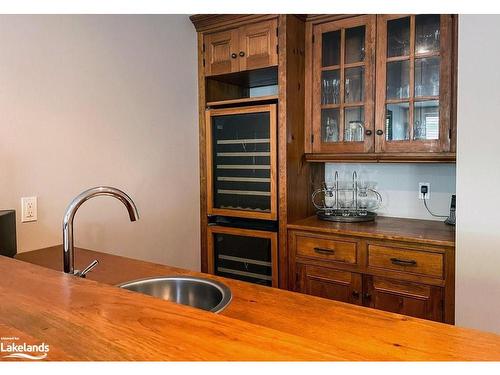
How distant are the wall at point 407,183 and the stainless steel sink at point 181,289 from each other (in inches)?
72.0

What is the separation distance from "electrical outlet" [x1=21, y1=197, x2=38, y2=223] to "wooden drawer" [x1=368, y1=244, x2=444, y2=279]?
1.76m

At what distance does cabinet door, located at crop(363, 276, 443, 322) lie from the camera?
2.17 meters

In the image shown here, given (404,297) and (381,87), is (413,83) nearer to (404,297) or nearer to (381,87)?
(381,87)

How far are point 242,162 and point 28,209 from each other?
4.41 feet

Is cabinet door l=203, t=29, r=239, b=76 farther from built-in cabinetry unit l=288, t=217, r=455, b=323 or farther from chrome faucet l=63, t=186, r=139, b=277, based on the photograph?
chrome faucet l=63, t=186, r=139, b=277

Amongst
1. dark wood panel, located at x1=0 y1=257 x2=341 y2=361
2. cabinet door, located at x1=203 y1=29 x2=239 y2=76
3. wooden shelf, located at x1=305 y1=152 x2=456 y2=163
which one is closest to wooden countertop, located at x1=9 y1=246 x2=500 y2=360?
dark wood panel, located at x1=0 y1=257 x2=341 y2=361

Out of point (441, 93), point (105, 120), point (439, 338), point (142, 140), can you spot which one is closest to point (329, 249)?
point (441, 93)

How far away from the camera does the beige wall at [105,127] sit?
1958 mm

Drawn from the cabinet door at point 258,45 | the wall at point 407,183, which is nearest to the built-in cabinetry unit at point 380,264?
the wall at point 407,183

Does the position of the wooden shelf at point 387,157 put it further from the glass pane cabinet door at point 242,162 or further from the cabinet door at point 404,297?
the cabinet door at point 404,297

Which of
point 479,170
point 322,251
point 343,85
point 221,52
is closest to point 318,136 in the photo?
point 343,85

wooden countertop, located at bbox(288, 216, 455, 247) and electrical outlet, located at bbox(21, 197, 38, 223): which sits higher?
electrical outlet, located at bbox(21, 197, 38, 223)

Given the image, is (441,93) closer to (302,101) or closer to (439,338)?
(302,101)

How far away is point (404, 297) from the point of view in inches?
89.0
